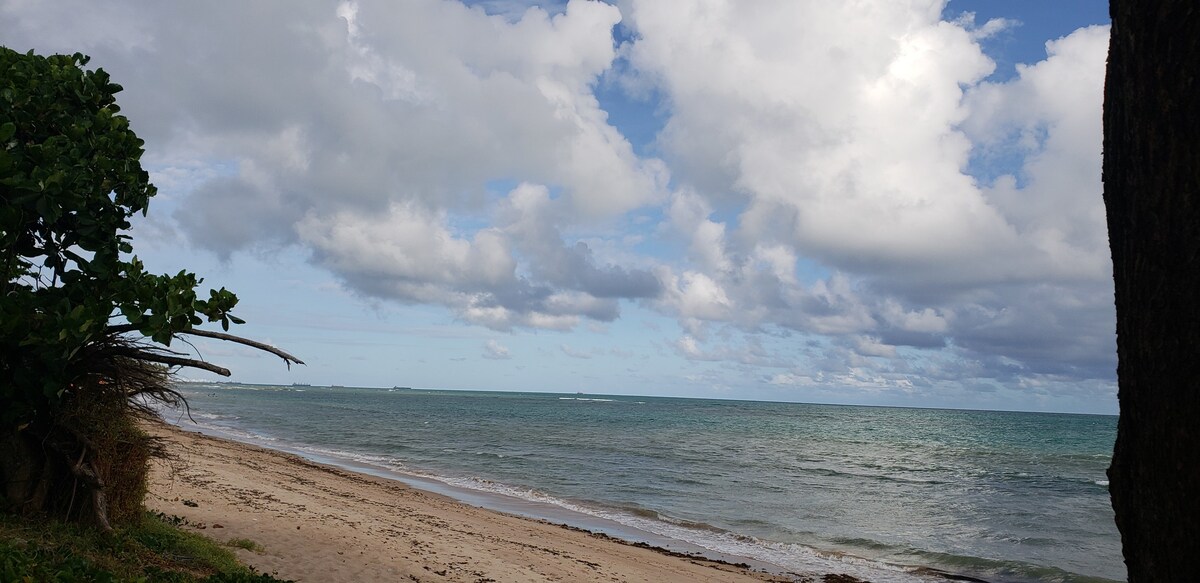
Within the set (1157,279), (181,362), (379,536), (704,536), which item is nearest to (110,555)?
(181,362)

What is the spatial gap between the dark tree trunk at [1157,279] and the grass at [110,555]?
5373mm

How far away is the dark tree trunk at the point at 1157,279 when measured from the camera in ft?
8.00

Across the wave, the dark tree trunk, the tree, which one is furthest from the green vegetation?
the wave

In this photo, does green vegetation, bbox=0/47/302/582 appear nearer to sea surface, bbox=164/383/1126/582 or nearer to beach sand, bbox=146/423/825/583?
beach sand, bbox=146/423/825/583

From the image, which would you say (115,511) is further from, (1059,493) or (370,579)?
(1059,493)

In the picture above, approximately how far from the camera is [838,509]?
24031mm

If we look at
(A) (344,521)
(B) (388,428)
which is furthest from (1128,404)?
(B) (388,428)

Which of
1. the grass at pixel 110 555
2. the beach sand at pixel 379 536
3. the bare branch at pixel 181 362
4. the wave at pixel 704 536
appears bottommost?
the wave at pixel 704 536

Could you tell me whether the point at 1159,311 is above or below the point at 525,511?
above

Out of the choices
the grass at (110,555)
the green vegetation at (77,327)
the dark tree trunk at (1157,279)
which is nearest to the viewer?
the dark tree trunk at (1157,279)

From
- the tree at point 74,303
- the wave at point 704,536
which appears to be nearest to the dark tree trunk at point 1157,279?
the tree at point 74,303

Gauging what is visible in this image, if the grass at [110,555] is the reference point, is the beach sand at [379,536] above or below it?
below

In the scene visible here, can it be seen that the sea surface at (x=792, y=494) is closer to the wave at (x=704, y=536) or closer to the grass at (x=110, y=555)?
the wave at (x=704, y=536)

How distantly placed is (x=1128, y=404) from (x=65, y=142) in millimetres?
7577
